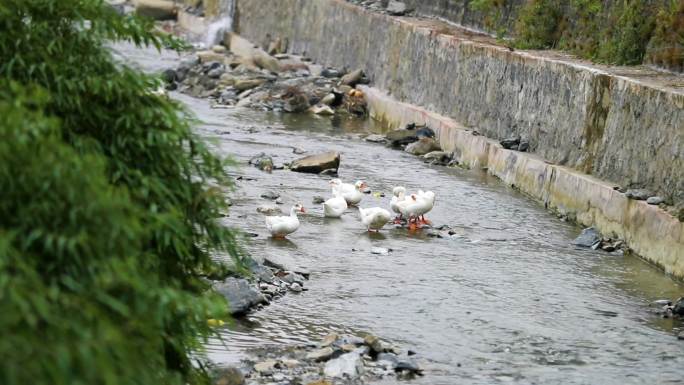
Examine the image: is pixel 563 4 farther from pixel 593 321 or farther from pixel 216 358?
pixel 216 358

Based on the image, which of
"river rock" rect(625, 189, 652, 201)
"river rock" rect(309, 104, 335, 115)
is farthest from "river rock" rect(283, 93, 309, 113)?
"river rock" rect(625, 189, 652, 201)

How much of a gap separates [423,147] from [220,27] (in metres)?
18.5

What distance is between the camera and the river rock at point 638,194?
12.5 meters

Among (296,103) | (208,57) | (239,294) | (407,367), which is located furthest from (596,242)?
(208,57)

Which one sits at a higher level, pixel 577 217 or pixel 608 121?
pixel 608 121

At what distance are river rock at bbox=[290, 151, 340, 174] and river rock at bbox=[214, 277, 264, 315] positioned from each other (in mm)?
6501

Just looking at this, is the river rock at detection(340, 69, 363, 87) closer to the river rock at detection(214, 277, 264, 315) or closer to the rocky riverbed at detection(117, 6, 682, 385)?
the rocky riverbed at detection(117, 6, 682, 385)

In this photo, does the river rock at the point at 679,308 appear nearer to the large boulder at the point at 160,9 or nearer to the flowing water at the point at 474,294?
the flowing water at the point at 474,294

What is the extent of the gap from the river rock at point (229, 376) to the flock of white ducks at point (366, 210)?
173 inches

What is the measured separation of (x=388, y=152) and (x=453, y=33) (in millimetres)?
3327

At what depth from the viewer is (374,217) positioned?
13078 mm

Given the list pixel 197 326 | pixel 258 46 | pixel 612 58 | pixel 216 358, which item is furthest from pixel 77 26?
pixel 258 46

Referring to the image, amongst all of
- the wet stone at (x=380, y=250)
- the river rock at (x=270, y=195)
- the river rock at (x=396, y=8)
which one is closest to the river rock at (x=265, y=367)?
the wet stone at (x=380, y=250)

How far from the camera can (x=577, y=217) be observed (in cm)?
1391
